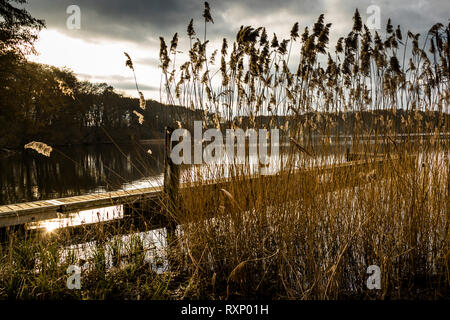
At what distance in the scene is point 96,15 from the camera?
9.30ft

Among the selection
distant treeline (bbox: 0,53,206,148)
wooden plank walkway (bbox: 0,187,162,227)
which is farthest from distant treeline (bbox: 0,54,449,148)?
wooden plank walkway (bbox: 0,187,162,227)

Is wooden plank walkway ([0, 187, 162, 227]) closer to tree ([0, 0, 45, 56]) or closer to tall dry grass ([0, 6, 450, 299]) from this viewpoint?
tall dry grass ([0, 6, 450, 299])

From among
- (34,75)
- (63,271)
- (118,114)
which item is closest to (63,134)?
(118,114)

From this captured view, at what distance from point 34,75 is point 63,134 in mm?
13059

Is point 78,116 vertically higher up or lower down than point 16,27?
lower down

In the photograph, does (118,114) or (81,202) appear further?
(118,114)

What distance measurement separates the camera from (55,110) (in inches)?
785

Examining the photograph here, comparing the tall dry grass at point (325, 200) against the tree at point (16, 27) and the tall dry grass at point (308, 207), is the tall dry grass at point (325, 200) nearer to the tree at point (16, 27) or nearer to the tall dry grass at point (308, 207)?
the tall dry grass at point (308, 207)

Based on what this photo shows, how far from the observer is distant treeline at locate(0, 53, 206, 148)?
8.73ft

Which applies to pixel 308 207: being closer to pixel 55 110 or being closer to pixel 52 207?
pixel 52 207

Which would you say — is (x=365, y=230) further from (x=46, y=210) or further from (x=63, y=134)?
(x=63, y=134)

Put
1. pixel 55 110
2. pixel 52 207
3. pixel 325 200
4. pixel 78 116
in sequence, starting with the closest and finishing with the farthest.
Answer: pixel 325 200, pixel 52 207, pixel 55 110, pixel 78 116

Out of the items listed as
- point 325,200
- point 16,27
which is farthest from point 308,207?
point 16,27

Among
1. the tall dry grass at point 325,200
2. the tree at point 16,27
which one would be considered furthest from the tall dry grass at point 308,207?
the tree at point 16,27
